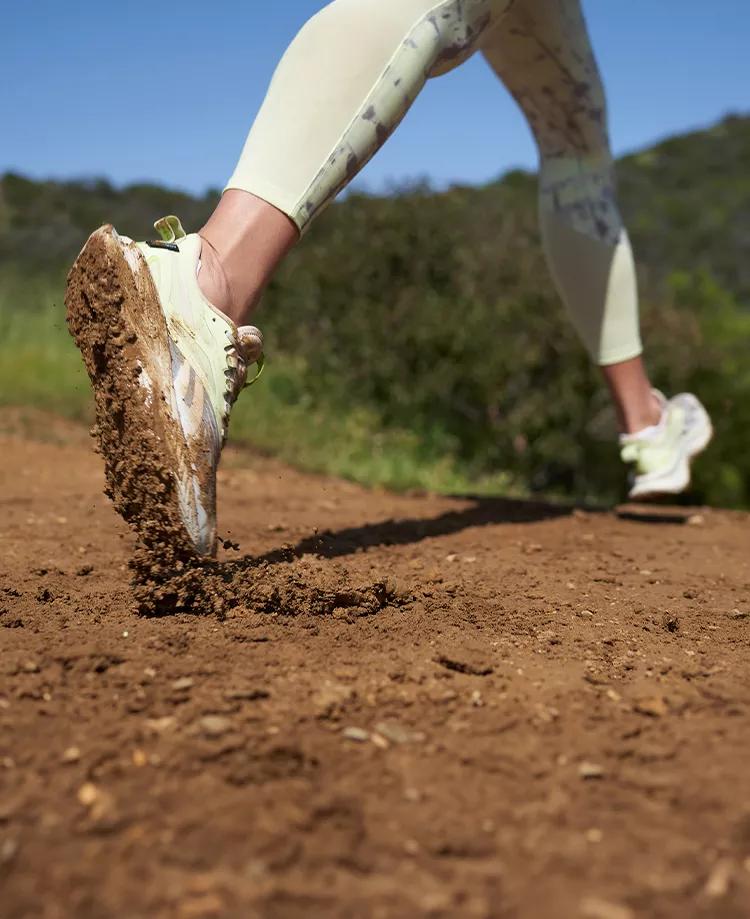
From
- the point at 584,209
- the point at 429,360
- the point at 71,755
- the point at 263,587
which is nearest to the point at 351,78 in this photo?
the point at 263,587

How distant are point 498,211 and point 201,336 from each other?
11781mm

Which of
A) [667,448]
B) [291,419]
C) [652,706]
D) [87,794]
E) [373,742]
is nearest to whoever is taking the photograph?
[87,794]

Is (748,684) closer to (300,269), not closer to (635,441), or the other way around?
(635,441)

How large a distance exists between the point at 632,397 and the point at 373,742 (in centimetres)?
178

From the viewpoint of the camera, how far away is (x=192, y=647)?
52.7 inches

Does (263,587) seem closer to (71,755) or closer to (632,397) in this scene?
(71,755)

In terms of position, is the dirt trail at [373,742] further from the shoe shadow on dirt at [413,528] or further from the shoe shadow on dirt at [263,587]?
the shoe shadow on dirt at [413,528]

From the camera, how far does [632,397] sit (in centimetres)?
262

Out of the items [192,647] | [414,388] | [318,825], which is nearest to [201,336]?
[192,647]

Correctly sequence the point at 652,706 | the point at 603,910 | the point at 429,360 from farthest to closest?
the point at 429,360 < the point at 652,706 < the point at 603,910

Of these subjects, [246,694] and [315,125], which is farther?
[315,125]

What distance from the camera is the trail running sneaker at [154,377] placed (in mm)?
1493

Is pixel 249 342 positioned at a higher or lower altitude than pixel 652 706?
higher

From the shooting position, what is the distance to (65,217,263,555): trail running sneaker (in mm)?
1493
